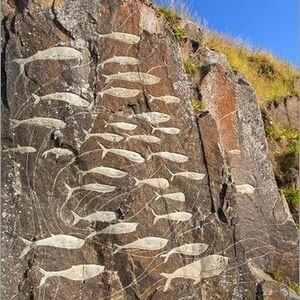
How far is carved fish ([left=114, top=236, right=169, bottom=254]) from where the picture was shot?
A: 5450 mm

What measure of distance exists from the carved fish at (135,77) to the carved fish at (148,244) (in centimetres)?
150

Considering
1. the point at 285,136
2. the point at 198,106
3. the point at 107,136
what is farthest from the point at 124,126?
the point at 285,136

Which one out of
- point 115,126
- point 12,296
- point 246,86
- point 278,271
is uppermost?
point 246,86

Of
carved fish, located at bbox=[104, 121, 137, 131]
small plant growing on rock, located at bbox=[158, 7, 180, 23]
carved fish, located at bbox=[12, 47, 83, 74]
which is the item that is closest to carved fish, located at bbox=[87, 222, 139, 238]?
carved fish, located at bbox=[104, 121, 137, 131]

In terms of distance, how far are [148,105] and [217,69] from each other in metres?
1.26

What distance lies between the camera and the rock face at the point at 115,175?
5.28m

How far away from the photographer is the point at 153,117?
583cm

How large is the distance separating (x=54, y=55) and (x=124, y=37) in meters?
0.73

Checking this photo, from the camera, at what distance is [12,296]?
505 cm

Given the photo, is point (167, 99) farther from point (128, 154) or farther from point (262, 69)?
point (262, 69)

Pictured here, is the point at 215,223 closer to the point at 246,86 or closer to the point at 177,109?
the point at 177,109

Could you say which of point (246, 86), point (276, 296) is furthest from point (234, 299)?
point (246, 86)

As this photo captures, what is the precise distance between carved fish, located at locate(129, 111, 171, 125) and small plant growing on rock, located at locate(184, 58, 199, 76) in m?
0.96

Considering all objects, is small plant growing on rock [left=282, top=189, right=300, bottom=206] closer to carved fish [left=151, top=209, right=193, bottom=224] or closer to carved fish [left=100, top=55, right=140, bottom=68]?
carved fish [left=151, top=209, right=193, bottom=224]
